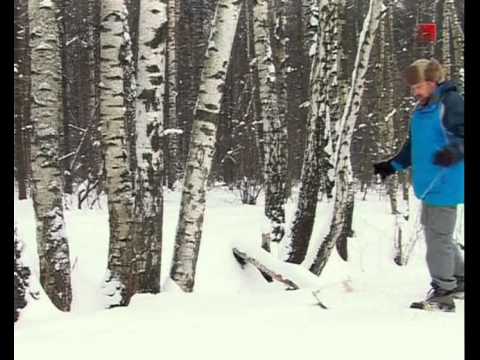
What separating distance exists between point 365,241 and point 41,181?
25.9 feet

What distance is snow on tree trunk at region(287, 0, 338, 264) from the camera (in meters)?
7.85

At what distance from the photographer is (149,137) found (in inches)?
224

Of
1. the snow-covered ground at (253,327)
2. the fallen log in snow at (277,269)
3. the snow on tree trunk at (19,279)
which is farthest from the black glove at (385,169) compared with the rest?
the snow on tree trunk at (19,279)

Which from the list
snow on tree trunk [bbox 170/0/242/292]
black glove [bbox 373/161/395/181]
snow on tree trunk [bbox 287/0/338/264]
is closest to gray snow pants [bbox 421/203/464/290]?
black glove [bbox 373/161/395/181]

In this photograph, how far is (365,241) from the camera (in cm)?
1201

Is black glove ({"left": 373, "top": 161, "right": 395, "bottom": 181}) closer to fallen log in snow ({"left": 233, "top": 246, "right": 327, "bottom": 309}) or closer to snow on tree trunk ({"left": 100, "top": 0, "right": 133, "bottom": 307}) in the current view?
fallen log in snow ({"left": 233, "top": 246, "right": 327, "bottom": 309})

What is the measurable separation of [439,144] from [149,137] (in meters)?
2.74

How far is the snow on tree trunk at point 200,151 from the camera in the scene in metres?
5.95

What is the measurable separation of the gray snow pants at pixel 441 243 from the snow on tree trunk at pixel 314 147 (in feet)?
12.8

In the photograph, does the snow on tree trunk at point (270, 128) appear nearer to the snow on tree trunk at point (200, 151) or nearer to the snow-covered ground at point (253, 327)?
the snow on tree trunk at point (200, 151)

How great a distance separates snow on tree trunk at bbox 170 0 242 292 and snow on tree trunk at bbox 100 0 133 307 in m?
0.72

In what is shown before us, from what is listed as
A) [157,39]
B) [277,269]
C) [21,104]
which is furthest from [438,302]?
[21,104]

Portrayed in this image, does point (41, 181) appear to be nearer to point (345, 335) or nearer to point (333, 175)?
point (345, 335)
